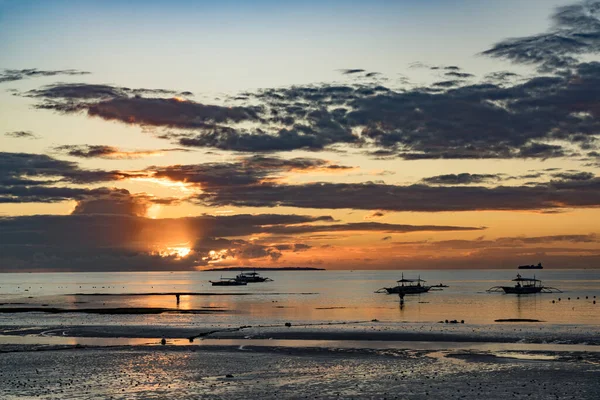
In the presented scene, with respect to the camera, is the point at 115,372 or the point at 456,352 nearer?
the point at 115,372

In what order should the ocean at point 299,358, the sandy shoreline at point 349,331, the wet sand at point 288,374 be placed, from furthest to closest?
the sandy shoreline at point 349,331 < the ocean at point 299,358 < the wet sand at point 288,374

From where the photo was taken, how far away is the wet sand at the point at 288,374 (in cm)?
4222

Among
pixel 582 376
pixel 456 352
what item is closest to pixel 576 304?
pixel 456 352

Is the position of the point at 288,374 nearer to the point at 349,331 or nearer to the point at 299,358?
the point at 299,358

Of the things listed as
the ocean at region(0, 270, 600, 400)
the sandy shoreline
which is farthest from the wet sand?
the sandy shoreline

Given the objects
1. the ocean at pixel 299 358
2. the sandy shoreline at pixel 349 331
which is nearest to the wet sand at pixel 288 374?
the ocean at pixel 299 358

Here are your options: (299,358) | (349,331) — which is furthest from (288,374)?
(349,331)

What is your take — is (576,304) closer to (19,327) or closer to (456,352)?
(456,352)

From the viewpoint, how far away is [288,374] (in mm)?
48844

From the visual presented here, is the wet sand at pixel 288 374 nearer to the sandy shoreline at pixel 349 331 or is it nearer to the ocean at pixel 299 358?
the ocean at pixel 299 358

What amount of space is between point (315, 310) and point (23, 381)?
75.6 metres

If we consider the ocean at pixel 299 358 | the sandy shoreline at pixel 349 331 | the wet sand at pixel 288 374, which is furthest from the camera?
the sandy shoreline at pixel 349 331

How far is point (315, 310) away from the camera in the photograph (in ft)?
389

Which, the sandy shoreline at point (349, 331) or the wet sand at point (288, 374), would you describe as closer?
the wet sand at point (288, 374)
